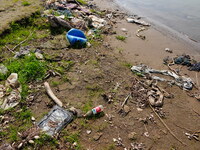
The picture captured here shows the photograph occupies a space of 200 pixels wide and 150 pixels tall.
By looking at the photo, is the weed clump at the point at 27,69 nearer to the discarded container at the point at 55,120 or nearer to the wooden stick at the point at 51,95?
the wooden stick at the point at 51,95

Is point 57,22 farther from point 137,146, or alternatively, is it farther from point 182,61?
point 137,146

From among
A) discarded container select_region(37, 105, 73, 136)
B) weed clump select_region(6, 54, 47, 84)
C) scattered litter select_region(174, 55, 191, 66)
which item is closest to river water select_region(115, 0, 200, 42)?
scattered litter select_region(174, 55, 191, 66)

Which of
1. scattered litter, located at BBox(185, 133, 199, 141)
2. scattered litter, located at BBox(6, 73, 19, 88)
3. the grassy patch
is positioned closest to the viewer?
scattered litter, located at BBox(185, 133, 199, 141)

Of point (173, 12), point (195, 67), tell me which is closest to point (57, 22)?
point (195, 67)

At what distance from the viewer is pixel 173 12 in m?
11.5

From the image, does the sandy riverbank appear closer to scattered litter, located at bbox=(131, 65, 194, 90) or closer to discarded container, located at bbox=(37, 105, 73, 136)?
scattered litter, located at bbox=(131, 65, 194, 90)

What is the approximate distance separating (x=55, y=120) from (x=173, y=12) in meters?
11.6

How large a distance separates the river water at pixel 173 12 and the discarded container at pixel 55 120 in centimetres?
776

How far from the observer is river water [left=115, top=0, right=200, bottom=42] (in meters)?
9.30

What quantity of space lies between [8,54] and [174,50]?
21.7 feet

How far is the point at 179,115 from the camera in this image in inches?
163

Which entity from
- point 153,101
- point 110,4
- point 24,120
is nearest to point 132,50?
point 153,101

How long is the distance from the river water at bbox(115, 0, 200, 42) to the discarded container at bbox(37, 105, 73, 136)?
776 centimetres

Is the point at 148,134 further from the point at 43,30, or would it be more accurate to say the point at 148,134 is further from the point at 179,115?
the point at 43,30
